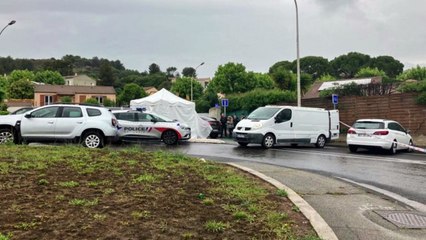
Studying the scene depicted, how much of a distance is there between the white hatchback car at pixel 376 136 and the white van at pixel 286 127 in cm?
252

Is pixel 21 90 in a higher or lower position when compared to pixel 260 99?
higher

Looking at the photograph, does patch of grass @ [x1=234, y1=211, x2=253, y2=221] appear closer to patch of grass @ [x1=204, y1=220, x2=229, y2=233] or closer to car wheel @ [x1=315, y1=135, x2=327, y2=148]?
patch of grass @ [x1=204, y1=220, x2=229, y2=233]

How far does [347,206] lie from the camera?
755 centimetres

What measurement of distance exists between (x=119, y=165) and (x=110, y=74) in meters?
118

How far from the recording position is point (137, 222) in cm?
525

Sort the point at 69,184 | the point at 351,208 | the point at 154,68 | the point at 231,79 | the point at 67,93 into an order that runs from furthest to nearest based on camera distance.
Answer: the point at 154,68 → the point at 67,93 → the point at 231,79 → the point at 351,208 → the point at 69,184

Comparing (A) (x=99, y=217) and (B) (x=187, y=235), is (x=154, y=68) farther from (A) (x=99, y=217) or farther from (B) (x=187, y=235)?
(B) (x=187, y=235)

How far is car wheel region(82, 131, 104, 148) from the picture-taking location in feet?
53.5

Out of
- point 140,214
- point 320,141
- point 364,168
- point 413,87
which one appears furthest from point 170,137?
point 140,214

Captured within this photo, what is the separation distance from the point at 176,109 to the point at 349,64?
79.9 meters

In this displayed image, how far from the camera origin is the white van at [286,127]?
19719mm

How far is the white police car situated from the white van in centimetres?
284

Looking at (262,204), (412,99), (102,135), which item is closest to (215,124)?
(412,99)

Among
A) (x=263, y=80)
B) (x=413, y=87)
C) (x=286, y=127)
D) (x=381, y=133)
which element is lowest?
(x=381, y=133)
